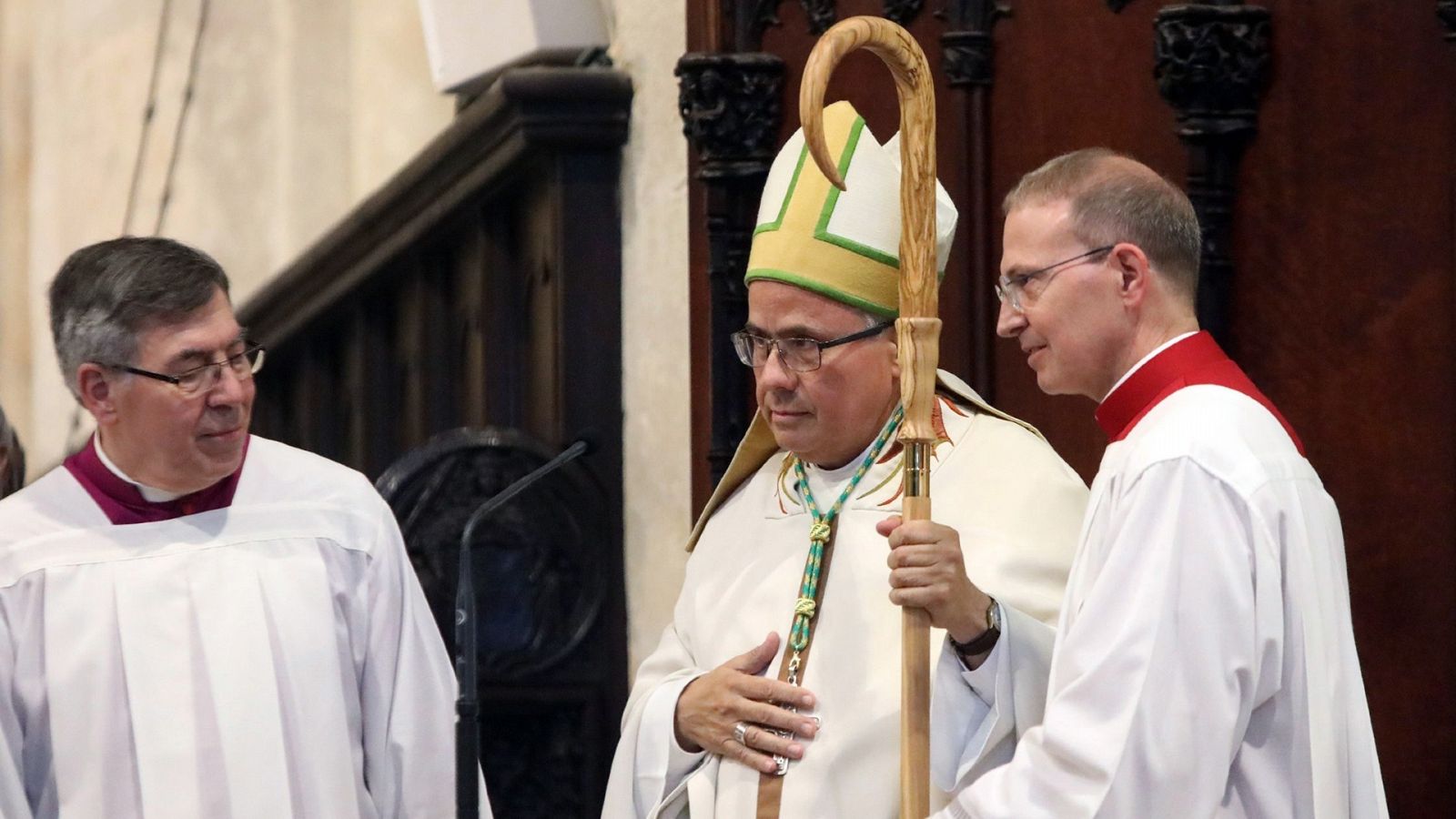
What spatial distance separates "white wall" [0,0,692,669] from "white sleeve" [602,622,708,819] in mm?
3776

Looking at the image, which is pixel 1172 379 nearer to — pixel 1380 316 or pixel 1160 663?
pixel 1160 663

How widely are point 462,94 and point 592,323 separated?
1372 mm

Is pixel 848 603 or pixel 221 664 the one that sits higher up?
pixel 848 603

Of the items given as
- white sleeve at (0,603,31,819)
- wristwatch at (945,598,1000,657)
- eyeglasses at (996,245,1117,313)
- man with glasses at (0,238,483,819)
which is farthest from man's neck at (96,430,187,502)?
eyeglasses at (996,245,1117,313)

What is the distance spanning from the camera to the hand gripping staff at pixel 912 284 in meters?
3.42

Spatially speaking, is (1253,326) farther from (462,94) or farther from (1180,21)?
(462,94)

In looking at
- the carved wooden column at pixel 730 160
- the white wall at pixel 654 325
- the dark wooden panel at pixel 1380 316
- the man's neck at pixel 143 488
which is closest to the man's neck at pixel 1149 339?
the dark wooden panel at pixel 1380 316

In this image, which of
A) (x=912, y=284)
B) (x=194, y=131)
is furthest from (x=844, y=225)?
(x=194, y=131)

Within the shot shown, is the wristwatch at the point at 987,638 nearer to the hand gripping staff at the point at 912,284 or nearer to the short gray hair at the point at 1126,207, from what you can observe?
the hand gripping staff at the point at 912,284

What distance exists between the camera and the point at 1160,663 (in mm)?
3039

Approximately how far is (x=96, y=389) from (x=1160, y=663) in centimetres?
196

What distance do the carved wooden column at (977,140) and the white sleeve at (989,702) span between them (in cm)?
117

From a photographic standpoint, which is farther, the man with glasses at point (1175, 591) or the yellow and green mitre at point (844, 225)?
the yellow and green mitre at point (844, 225)

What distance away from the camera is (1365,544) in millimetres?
4008
